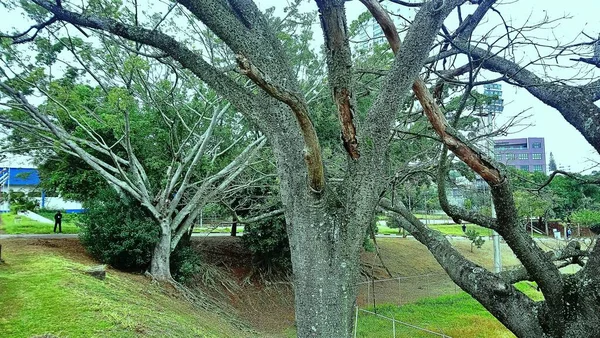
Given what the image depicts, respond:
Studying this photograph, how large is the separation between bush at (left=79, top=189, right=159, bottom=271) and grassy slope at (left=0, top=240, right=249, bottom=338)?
76 cm

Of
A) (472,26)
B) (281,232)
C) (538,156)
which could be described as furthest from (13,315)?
(538,156)

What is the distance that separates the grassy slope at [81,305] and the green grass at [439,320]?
373 cm

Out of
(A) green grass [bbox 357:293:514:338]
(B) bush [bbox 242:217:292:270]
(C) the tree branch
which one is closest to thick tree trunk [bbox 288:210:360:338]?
(C) the tree branch

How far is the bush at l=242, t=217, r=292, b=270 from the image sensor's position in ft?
49.0

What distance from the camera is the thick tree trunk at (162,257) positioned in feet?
36.8

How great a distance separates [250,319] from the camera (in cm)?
1273

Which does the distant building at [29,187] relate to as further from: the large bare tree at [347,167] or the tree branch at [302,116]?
the tree branch at [302,116]

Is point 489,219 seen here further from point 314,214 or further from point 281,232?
point 281,232

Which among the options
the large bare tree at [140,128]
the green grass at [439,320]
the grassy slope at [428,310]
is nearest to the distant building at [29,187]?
the large bare tree at [140,128]

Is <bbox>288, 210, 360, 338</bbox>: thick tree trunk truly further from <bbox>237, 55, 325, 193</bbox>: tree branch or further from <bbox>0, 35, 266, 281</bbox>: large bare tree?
<bbox>0, 35, 266, 281</bbox>: large bare tree

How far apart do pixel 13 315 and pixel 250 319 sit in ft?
25.8

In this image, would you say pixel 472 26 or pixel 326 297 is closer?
pixel 326 297

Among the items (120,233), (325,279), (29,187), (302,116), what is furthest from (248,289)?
(29,187)

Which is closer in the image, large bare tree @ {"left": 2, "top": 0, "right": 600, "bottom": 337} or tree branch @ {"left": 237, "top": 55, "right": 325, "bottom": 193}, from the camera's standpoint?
tree branch @ {"left": 237, "top": 55, "right": 325, "bottom": 193}
